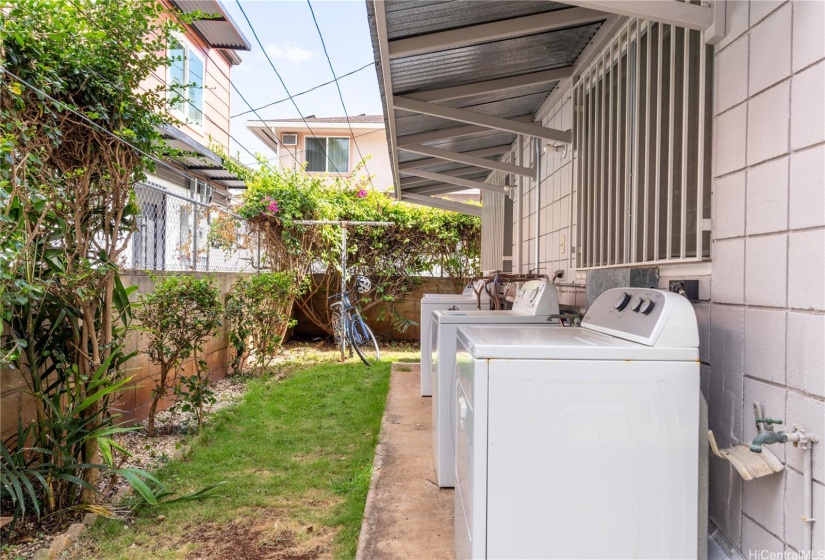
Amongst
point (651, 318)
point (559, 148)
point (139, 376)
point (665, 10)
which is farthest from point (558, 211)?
point (139, 376)

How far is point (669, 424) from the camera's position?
1.50m

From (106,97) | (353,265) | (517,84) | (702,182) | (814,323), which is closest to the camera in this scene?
(814,323)

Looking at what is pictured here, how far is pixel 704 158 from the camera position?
182 centimetres

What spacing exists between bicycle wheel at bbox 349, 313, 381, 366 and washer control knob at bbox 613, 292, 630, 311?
5.33 metres

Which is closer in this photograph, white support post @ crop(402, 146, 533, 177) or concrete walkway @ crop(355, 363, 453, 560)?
concrete walkway @ crop(355, 363, 453, 560)

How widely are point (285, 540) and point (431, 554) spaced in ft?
2.29

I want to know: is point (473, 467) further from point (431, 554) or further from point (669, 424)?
point (431, 554)

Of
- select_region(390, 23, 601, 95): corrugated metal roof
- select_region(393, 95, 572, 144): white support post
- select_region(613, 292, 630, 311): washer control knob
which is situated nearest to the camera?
select_region(613, 292, 630, 311): washer control knob

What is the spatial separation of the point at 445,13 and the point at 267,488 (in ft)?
8.56

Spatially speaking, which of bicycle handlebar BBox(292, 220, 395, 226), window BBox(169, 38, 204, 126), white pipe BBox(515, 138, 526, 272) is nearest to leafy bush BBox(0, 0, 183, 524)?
white pipe BBox(515, 138, 526, 272)

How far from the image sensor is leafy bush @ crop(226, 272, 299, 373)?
18.9 ft

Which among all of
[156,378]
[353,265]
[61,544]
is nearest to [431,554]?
[61,544]

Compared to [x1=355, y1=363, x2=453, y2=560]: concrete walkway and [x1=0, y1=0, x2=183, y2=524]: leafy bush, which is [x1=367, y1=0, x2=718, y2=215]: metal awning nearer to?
[x1=0, y1=0, x2=183, y2=524]: leafy bush

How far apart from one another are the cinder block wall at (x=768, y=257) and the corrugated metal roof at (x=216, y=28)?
7.13 meters
